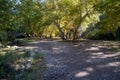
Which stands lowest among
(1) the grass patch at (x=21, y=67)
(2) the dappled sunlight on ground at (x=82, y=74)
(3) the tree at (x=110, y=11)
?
(2) the dappled sunlight on ground at (x=82, y=74)

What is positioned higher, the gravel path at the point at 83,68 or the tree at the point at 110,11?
the tree at the point at 110,11

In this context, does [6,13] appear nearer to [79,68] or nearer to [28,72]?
[28,72]

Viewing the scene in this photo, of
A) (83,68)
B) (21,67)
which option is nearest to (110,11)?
(83,68)

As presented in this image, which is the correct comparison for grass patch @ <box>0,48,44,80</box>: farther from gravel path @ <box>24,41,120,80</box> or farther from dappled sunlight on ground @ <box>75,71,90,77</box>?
dappled sunlight on ground @ <box>75,71,90,77</box>

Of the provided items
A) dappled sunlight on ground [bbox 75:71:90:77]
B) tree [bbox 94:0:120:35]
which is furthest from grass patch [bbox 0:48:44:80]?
tree [bbox 94:0:120:35]

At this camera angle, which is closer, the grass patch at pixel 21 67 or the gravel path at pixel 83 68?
the gravel path at pixel 83 68

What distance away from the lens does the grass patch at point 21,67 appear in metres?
9.73

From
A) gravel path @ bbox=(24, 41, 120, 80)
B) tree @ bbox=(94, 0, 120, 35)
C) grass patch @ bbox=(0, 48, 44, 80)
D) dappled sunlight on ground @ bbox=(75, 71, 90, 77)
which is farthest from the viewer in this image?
tree @ bbox=(94, 0, 120, 35)

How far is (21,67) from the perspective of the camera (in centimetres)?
1088

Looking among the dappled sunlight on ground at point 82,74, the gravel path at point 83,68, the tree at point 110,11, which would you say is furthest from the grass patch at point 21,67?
the tree at point 110,11

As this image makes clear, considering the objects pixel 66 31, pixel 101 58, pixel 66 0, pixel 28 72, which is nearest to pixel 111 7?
pixel 101 58

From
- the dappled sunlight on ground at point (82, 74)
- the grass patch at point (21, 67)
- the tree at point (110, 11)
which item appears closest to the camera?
the dappled sunlight on ground at point (82, 74)

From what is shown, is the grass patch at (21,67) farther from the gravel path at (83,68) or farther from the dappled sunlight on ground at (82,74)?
the dappled sunlight on ground at (82,74)

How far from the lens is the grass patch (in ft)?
31.9
